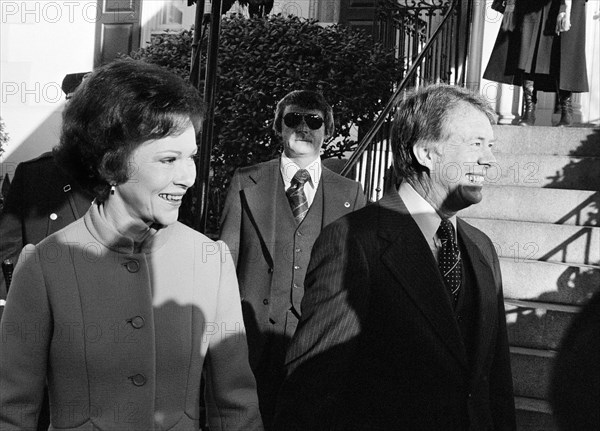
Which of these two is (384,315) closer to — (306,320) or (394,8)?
(306,320)

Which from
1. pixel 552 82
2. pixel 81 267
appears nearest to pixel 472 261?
pixel 81 267

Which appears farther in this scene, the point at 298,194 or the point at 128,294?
the point at 298,194

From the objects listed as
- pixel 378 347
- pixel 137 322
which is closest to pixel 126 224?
pixel 137 322

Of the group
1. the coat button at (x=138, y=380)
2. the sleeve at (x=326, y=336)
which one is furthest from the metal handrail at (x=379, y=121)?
the coat button at (x=138, y=380)

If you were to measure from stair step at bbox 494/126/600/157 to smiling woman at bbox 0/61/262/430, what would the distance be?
6168 mm

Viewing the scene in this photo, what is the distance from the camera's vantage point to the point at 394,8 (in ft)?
40.0

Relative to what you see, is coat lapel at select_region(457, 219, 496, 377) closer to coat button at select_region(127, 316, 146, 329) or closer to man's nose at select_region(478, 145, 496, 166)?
man's nose at select_region(478, 145, 496, 166)

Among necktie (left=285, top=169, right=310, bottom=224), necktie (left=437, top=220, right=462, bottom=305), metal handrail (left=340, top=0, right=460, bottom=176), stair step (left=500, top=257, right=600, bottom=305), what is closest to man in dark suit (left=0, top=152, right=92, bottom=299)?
necktie (left=285, top=169, right=310, bottom=224)

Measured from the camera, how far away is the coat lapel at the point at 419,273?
3.02 meters

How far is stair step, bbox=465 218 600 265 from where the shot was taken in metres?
6.98

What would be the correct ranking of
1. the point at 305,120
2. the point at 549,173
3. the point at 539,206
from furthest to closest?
the point at 549,173 < the point at 539,206 < the point at 305,120

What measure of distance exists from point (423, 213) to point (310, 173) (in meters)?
2.04

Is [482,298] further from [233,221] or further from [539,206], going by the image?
[539,206]

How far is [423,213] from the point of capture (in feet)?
10.8
